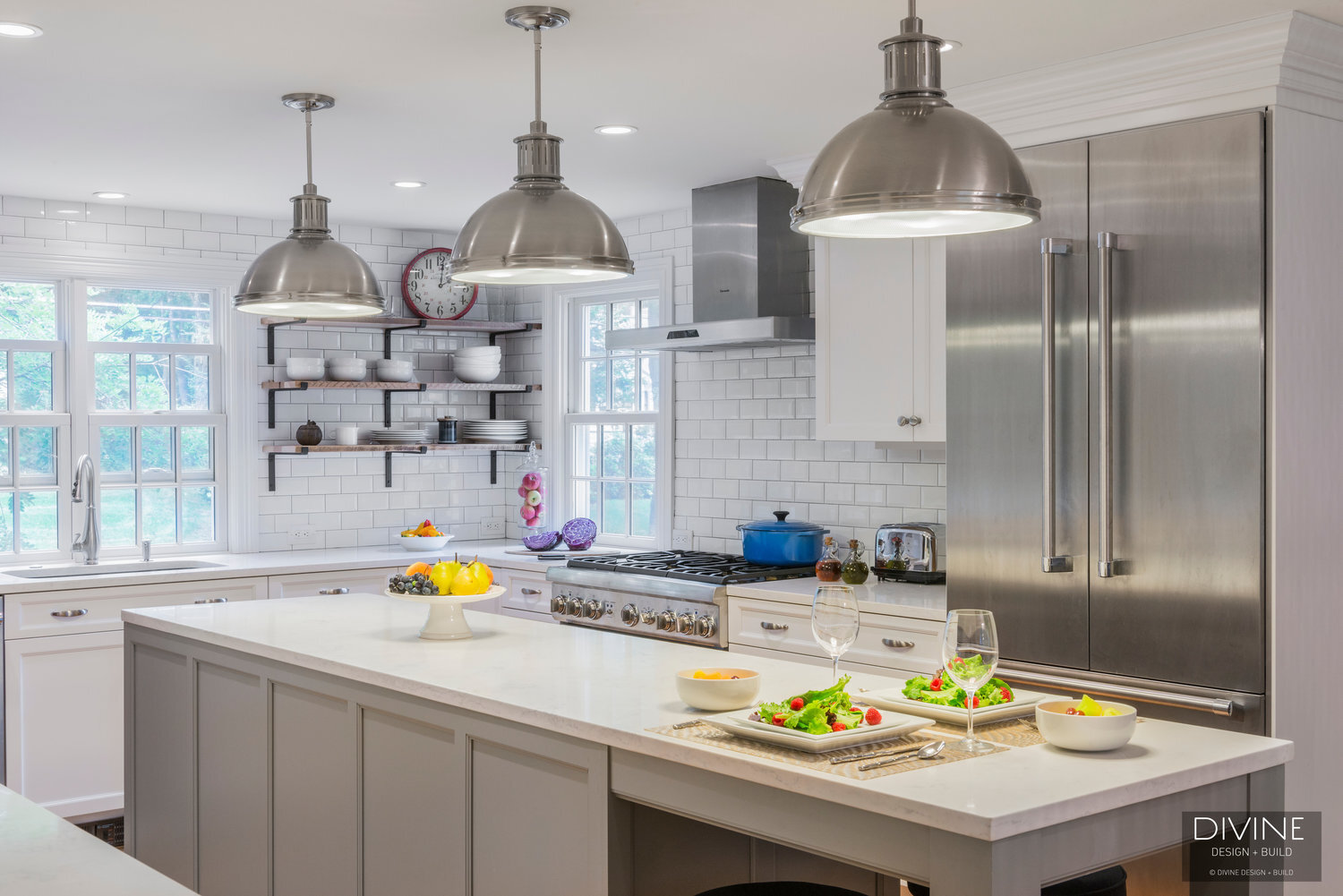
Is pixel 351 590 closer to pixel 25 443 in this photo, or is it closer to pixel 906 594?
pixel 25 443

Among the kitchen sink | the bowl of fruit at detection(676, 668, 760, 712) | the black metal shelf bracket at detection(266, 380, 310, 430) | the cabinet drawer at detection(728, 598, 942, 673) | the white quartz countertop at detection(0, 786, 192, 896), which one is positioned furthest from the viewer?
the black metal shelf bracket at detection(266, 380, 310, 430)

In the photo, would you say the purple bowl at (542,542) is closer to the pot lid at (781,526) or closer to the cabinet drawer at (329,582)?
the cabinet drawer at (329,582)

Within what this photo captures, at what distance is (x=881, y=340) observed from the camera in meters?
4.55

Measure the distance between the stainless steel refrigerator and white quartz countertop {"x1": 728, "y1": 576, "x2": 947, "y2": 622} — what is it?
6.2 inches

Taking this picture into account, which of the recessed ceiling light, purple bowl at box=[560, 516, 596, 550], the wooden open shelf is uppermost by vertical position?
the recessed ceiling light

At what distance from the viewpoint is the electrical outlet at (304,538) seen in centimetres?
628

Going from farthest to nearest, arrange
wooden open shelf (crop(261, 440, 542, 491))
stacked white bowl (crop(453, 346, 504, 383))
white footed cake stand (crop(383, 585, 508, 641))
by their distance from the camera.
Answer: stacked white bowl (crop(453, 346, 504, 383)) < wooden open shelf (crop(261, 440, 542, 491)) < white footed cake stand (crop(383, 585, 508, 641))

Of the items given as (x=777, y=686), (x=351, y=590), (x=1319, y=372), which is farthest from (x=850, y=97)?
(x=351, y=590)

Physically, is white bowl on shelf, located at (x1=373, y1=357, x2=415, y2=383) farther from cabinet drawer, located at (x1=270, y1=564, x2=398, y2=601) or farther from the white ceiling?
the white ceiling

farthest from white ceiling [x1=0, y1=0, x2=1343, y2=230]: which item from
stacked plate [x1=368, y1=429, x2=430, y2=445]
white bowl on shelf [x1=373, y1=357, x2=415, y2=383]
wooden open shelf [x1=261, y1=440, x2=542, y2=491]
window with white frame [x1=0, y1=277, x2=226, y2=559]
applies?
stacked plate [x1=368, y1=429, x2=430, y2=445]

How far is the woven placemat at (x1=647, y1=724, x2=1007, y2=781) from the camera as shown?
6.70 ft

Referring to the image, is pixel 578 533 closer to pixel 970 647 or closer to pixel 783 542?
pixel 783 542

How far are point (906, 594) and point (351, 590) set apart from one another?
2678 millimetres

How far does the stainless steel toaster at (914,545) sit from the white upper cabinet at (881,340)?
0.41m
